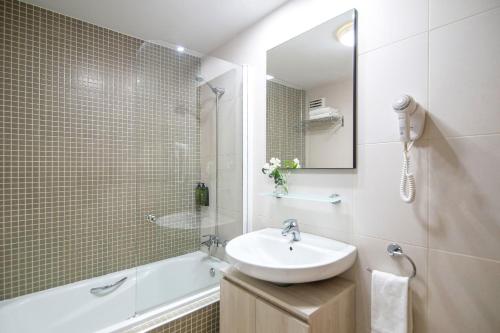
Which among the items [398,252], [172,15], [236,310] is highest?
[172,15]

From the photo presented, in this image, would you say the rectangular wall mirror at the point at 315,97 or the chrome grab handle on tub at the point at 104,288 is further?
the chrome grab handle on tub at the point at 104,288

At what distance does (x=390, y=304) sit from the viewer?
3.37ft

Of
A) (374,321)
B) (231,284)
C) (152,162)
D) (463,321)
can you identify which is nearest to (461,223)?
(463,321)

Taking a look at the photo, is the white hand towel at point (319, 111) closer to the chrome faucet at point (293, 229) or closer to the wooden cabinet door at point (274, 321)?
the chrome faucet at point (293, 229)

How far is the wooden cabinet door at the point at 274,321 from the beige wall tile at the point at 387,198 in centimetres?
56

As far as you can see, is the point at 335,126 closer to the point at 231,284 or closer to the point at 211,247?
the point at 231,284

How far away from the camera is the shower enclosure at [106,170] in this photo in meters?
1.65

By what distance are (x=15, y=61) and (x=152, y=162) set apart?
1.14 meters

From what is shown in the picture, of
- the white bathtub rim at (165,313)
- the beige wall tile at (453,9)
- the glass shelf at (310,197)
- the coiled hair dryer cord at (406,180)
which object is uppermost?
the beige wall tile at (453,9)

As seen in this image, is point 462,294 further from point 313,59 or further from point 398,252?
point 313,59

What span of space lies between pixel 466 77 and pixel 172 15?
186cm

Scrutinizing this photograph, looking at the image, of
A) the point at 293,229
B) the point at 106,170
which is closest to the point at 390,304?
the point at 293,229

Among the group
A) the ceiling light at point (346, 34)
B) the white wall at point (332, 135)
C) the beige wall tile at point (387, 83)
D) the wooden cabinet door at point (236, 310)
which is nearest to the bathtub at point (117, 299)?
the wooden cabinet door at point (236, 310)

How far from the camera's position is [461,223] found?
0.93 meters
